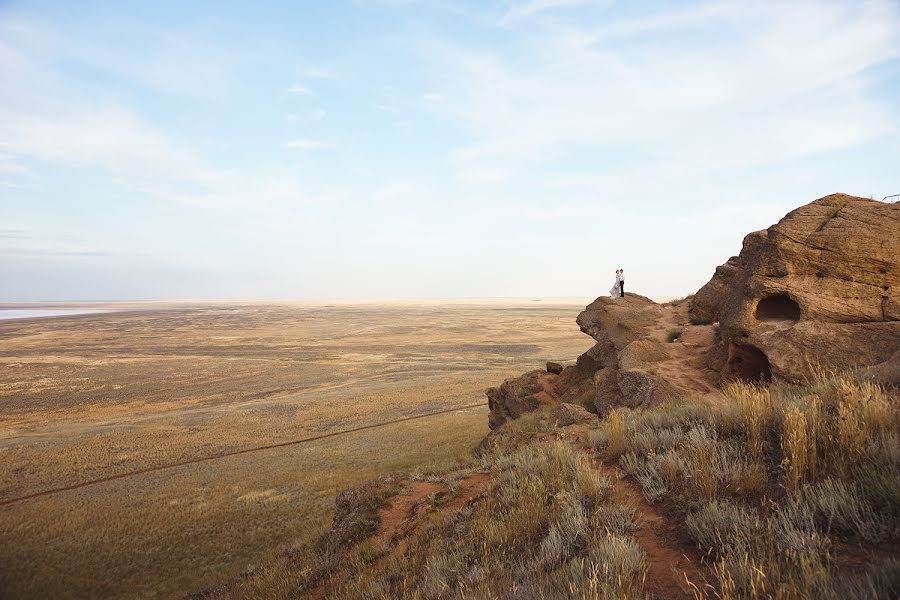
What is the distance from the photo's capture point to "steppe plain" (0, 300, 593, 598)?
37.5 ft

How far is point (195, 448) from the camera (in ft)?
67.4

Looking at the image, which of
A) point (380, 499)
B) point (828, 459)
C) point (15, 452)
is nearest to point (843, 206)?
point (828, 459)

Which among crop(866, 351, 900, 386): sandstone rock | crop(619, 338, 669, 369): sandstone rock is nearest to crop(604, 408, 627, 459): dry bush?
crop(866, 351, 900, 386): sandstone rock

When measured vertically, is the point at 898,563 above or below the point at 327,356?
above

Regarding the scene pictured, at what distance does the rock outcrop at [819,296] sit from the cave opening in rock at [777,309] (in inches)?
0.8

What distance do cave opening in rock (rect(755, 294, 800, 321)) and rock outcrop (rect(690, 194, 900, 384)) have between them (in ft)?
0.07

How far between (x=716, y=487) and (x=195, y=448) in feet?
72.7

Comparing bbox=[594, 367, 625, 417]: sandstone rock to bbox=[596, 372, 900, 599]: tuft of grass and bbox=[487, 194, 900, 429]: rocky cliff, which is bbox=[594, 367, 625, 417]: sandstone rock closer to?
bbox=[487, 194, 900, 429]: rocky cliff

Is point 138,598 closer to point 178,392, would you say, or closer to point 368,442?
point 368,442

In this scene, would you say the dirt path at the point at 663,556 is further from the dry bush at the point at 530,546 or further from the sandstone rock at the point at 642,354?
the sandstone rock at the point at 642,354

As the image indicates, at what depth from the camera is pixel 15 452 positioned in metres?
20.2

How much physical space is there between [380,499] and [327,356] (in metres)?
42.5

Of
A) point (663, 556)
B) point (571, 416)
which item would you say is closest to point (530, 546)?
point (663, 556)

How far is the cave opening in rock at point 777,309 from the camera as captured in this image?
11027 mm
